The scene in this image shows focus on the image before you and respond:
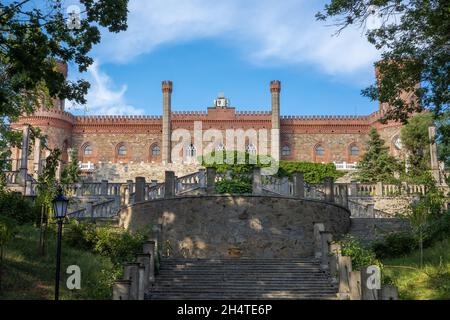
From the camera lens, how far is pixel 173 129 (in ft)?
179

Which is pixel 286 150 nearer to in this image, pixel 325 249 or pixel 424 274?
pixel 325 249

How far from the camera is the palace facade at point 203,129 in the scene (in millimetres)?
54062

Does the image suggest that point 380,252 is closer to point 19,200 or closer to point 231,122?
point 19,200

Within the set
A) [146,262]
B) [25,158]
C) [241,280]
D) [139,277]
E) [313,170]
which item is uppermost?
[313,170]

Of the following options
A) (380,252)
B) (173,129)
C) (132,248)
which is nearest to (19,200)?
(132,248)

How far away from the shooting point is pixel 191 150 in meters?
53.8

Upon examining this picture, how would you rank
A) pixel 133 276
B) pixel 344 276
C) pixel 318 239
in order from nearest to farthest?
pixel 133 276
pixel 344 276
pixel 318 239

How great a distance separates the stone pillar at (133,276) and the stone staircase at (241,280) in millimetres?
711

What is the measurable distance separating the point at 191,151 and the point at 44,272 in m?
39.8

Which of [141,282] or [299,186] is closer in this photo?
[141,282]

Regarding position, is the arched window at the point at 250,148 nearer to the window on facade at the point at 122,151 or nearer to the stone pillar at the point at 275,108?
the stone pillar at the point at 275,108

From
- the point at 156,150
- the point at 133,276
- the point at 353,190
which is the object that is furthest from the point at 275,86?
the point at 133,276

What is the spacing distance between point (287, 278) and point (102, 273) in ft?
14.7

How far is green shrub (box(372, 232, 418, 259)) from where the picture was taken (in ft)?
55.9
